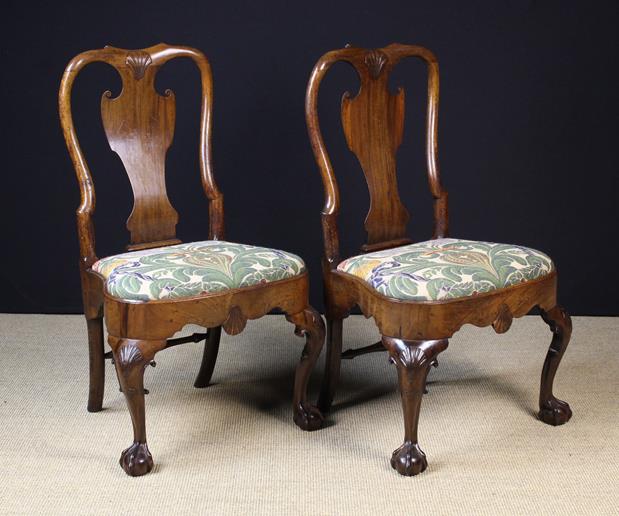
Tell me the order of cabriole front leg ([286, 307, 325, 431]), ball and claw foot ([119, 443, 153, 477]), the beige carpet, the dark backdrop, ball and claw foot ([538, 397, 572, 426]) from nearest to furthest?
1. the beige carpet
2. ball and claw foot ([119, 443, 153, 477])
3. cabriole front leg ([286, 307, 325, 431])
4. ball and claw foot ([538, 397, 572, 426])
5. the dark backdrop

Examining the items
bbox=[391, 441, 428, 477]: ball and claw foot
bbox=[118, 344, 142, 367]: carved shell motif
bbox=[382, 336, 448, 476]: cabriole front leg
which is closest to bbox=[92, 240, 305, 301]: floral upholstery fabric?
bbox=[118, 344, 142, 367]: carved shell motif

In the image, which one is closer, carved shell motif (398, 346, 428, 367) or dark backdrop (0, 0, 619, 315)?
carved shell motif (398, 346, 428, 367)

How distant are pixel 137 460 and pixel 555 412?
1091mm

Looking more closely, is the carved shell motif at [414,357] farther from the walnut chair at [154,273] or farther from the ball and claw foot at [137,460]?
the ball and claw foot at [137,460]

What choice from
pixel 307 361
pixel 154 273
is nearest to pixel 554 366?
pixel 307 361

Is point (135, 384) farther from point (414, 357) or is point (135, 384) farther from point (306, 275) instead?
point (414, 357)

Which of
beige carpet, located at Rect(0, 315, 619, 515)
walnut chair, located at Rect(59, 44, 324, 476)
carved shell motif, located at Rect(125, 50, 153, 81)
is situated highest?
carved shell motif, located at Rect(125, 50, 153, 81)

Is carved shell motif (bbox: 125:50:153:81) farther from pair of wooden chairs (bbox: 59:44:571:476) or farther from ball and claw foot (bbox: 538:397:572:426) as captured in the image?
ball and claw foot (bbox: 538:397:572:426)

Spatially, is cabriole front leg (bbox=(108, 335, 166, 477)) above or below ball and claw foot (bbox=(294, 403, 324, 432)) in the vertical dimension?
above

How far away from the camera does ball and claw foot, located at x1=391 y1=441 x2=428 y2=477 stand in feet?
7.64

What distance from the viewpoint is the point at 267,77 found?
3545mm

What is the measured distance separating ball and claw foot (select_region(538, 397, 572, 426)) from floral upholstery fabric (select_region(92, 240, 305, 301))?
759mm

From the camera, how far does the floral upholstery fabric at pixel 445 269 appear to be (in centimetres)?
229

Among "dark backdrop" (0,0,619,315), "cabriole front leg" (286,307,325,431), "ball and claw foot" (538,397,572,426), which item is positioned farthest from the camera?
"dark backdrop" (0,0,619,315)
